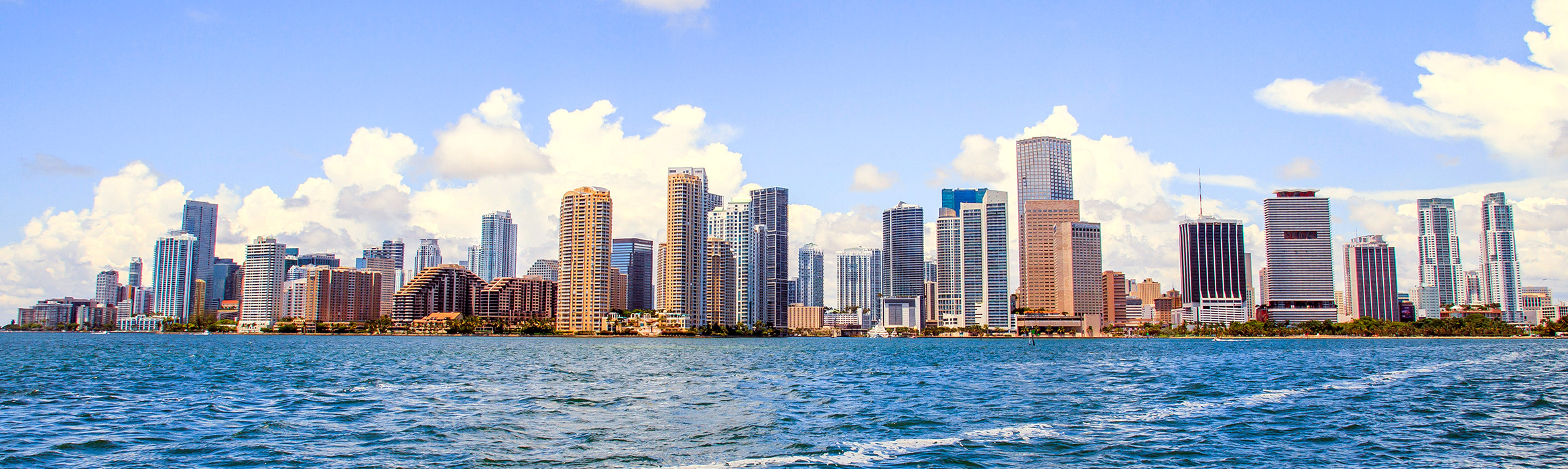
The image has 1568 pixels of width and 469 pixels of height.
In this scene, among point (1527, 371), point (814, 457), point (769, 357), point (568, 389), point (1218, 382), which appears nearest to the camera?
point (814, 457)

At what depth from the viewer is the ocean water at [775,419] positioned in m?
33.0

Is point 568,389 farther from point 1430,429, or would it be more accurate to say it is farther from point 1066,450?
point 1430,429

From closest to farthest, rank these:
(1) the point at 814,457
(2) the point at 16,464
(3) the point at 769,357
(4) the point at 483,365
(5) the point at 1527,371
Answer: (2) the point at 16,464 < (1) the point at 814,457 < (5) the point at 1527,371 < (4) the point at 483,365 < (3) the point at 769,357

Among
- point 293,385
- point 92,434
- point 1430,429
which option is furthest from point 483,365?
point 1430,429

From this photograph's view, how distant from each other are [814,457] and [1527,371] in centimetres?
7964

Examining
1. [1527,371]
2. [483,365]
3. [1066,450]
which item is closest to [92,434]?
[1066,450]

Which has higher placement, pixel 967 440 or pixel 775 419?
pixel 775 419

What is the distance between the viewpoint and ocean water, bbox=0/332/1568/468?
108 ft

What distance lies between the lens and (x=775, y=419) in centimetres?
4388

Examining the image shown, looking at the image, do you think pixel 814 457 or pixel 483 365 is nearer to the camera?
pixel 814 457

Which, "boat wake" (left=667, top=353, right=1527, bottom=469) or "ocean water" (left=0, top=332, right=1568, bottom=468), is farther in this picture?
"ocean water" (left=0, top=332, right=1568, bottom=468)

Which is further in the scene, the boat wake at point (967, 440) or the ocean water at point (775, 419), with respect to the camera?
the ocean water at point (775, 419)

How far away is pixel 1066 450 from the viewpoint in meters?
34.6

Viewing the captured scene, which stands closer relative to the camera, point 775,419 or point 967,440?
point 967,440
